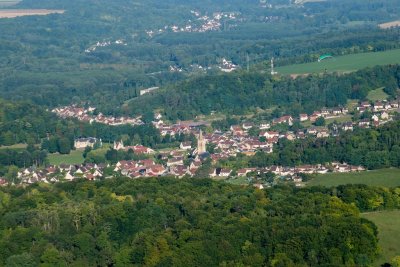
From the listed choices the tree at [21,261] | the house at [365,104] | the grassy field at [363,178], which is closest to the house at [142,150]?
the grassy field at [363,178]

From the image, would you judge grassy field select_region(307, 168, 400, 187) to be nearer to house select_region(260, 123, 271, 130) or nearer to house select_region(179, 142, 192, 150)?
house select_region(179, 142, 192, 150)

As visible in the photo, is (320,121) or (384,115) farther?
(320,121)

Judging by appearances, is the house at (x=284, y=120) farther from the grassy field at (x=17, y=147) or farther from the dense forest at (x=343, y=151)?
the grassy field at (x=17, y=147)

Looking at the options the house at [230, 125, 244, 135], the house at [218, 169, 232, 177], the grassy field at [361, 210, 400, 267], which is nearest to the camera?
the grassy field at [361, 210, 400, 267]

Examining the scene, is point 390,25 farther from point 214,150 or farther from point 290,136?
point 214,150

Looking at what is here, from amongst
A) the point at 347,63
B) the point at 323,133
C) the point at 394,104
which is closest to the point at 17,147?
the point at 323,133

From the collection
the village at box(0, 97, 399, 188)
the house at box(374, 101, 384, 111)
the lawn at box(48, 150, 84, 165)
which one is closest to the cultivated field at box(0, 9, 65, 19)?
the village at box(0, 97, 399, 188)
